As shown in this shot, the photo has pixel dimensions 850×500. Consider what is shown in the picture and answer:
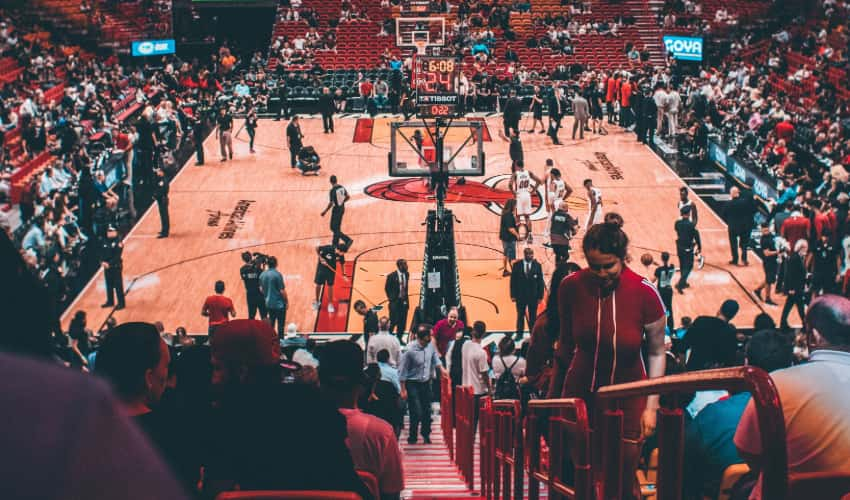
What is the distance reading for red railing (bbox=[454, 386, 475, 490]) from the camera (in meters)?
7.91

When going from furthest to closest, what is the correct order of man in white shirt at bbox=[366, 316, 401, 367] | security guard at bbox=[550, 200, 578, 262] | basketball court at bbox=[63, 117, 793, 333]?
basketball court at bbox=[63, 117, 793, 333]
security guard at bbox=[550, 200, 578, 262]
man in white shirt at bbox=[366, 316, 401, 367]

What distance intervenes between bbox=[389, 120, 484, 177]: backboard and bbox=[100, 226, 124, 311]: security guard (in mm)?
5139

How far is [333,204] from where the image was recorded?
58.4ft

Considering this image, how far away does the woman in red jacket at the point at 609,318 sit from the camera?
407cm

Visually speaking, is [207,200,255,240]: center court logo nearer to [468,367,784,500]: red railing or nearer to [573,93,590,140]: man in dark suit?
[573,93,590,140]: man in dark suit

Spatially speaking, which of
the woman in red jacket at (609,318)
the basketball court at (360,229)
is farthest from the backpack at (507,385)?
the woman in red jacket at (609,318)

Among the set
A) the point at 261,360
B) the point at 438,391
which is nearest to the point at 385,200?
the point at 438,391

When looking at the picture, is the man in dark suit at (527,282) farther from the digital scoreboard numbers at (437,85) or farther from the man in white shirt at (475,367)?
the digital scoreboard numbers at (437,85)

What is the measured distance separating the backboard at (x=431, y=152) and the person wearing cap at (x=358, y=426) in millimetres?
14221

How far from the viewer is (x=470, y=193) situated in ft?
77.0

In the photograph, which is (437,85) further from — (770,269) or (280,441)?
(280,441)

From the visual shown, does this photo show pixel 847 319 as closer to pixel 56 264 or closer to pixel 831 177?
pixel 56 264

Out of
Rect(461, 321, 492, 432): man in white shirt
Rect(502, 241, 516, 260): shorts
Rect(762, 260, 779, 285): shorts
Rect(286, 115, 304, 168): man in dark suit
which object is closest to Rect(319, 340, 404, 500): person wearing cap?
Rect(461, 321, 492, 432): man in white shirt

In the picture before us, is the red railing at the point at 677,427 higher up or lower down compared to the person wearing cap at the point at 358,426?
higher up
